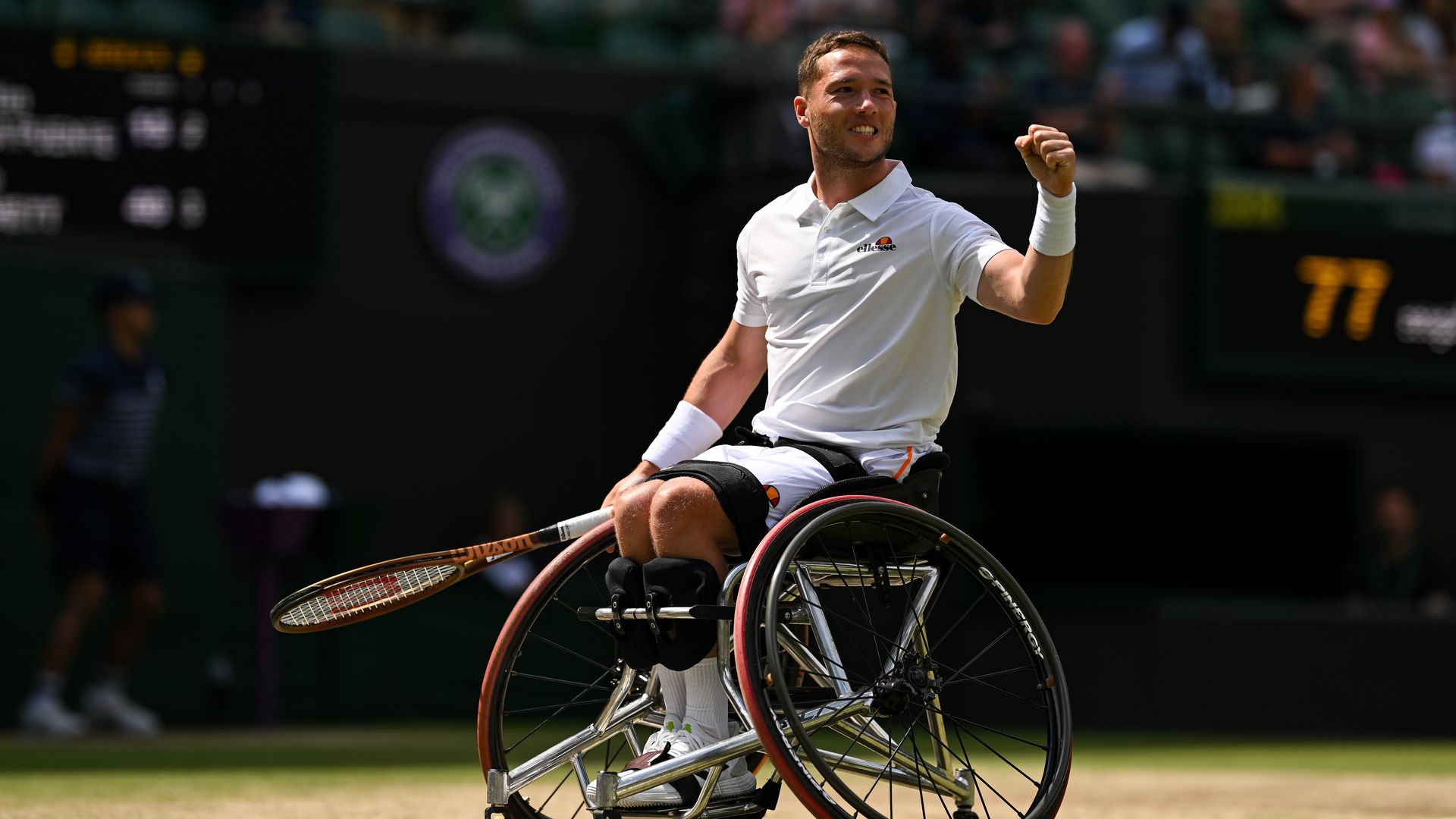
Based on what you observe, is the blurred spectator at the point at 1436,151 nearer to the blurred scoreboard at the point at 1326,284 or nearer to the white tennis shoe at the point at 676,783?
the blurred scoreboard at the point at 1326,284

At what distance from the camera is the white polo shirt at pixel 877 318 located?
14.2ft

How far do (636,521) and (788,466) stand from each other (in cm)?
33

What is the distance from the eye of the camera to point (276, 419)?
11.7m

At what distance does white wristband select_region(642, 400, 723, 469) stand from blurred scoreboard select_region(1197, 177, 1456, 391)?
7616 millimetres

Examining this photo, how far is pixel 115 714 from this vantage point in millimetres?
9312

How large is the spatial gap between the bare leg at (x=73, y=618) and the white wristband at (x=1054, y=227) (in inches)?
246

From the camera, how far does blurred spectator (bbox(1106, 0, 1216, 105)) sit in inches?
511

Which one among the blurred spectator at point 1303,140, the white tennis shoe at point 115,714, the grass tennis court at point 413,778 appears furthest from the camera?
the blurred spectator at point 1303,140

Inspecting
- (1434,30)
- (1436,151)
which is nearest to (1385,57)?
(1434,30)

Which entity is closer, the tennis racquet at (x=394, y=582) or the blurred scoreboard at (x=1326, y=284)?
the tennis racquet at (x=394, y=582)

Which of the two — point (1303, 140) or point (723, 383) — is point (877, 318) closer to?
point (723, 383)

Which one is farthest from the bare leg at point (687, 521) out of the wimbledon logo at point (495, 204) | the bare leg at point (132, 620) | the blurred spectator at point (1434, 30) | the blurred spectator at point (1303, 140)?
the blurred spectator at point (1434, 30)

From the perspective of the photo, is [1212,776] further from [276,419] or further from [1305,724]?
[276,419]

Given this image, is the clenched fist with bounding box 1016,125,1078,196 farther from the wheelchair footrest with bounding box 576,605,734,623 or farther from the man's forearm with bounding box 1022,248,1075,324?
the wheelchair footrest with bounding box 576,605,734,623
